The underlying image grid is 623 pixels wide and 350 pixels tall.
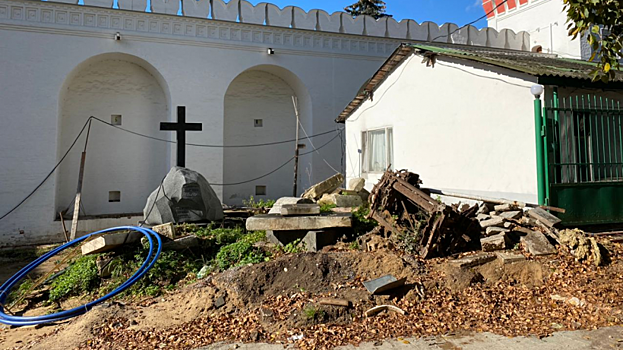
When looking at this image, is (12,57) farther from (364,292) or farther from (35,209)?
(364,292)

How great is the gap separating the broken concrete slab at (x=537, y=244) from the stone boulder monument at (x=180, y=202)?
633cm

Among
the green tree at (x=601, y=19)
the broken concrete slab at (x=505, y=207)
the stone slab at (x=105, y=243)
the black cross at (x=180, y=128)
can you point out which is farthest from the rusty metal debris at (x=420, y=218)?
the black cross at (x=180, y=128)

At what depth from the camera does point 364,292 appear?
4.92m

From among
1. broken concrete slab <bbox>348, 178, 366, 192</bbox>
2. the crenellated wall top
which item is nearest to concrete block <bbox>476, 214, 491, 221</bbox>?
broken concrete slab <bbox>348, 178, 366, 192</bbox>

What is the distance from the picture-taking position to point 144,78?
559 inches

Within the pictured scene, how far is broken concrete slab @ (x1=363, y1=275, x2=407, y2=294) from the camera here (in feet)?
15.8

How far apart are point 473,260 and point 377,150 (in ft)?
19.3

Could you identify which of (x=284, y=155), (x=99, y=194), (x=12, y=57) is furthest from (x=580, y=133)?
(x=12, y=57)

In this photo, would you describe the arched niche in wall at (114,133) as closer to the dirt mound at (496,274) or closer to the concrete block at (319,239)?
the concrete block at (319,239)

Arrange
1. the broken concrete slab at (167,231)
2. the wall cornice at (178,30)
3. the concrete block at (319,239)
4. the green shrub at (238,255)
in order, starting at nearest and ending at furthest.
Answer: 1. the green shrub at (238,255)
2. the concrete block at (319,239)
3. the broken concrete slab at (167,231)
4. the wall cornice at (178,30)

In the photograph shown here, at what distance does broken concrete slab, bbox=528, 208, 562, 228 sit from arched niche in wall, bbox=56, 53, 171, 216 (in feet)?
37.8

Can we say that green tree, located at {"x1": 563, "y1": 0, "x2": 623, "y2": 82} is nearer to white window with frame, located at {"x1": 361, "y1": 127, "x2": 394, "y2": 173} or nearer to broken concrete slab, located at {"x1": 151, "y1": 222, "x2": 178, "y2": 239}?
white window with frame, located at {"x1": 361, "y1": 127, "x2": 394, "y2": 173}

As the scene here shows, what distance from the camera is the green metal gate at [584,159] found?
22.0ft

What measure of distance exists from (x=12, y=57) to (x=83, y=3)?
106 inches
